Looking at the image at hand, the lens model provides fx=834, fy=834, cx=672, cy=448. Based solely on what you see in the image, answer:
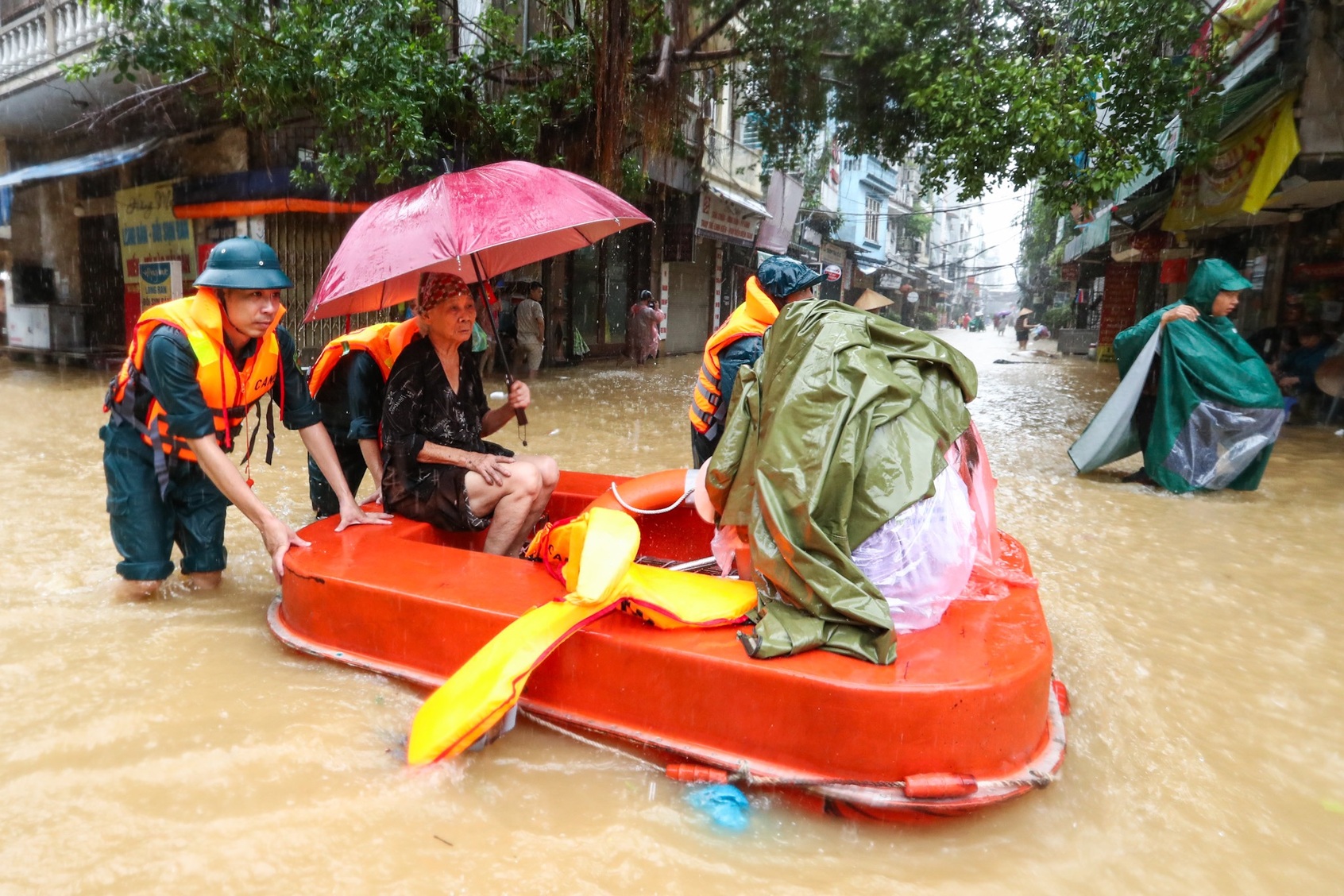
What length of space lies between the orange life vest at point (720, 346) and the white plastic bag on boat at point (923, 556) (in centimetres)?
109

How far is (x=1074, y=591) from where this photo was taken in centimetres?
406

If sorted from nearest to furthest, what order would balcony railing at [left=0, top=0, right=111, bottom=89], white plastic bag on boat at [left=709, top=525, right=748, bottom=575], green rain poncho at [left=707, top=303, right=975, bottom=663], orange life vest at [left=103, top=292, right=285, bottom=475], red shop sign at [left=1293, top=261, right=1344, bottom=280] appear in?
green rain poncho at [left=707, top=303, right=975, bottom=663]
white plastic bag on boat at [left=709, top=525, right=748, bottom=575]
orange life vest at [left=103, top=292, right=285, bottom=475]
red shop sign at [left=1293, top=261, right=1344, bottom=280]
balcony railing at [left=0, top=0, right=111, bottom=89]

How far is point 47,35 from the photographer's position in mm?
10930

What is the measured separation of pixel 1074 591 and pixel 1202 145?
622cm

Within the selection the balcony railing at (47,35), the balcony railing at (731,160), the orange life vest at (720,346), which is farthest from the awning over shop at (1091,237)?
the balcony railing at (47,35)

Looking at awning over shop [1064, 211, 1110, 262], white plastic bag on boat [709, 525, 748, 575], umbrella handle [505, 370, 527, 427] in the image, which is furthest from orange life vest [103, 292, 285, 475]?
awning over shop [1064, 211, 1110, 262]

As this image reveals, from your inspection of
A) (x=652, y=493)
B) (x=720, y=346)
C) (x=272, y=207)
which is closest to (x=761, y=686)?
(x=652, y=493)

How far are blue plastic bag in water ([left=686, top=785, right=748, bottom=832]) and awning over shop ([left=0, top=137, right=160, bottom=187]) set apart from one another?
10902 mm

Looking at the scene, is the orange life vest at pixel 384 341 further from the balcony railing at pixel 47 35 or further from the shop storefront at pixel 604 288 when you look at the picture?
the shop storefront at pixel 604 288

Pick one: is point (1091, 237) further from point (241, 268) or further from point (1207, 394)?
point (241, 268)

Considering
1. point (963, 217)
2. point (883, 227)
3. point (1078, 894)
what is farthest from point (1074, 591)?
point (963, 217)

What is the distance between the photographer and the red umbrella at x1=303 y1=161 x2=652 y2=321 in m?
2.81

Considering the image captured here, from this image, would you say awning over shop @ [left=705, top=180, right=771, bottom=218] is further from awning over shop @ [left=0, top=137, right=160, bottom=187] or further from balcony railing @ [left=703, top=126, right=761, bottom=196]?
awning over shop @ [left=0, top=137, right=160, bottom=187]

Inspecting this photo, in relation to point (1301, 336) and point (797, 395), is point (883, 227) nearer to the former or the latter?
point (1301, 336)
